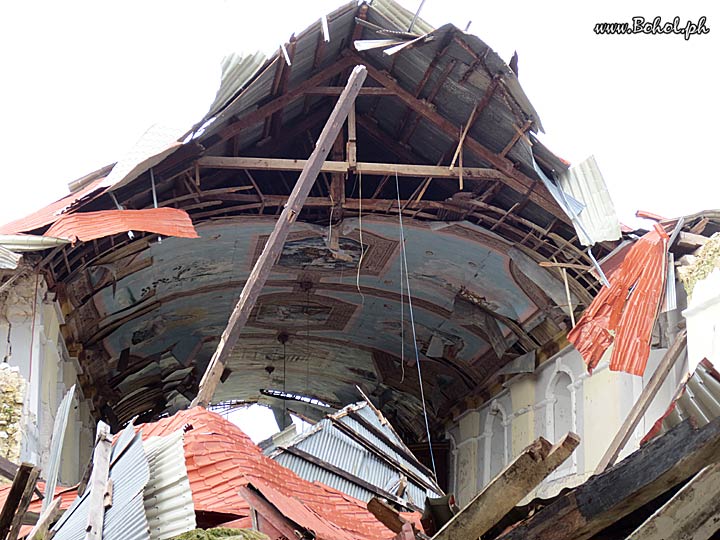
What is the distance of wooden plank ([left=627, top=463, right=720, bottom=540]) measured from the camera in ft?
12.4

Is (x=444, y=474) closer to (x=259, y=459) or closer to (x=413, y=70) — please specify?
(x=413, y=70)

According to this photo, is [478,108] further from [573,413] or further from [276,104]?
[573,413]

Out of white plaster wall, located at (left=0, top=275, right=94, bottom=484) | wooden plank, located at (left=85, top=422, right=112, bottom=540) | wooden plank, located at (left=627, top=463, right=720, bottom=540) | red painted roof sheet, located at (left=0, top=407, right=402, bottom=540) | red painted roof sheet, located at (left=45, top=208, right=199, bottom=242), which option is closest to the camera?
wooden plank, located at (left=627, top=463, right=720, bottom=540)

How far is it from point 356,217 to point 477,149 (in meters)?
2.37

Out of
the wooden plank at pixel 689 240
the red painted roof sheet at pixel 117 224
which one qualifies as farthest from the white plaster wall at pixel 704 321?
the red painted roof sheet at pixel 117 224

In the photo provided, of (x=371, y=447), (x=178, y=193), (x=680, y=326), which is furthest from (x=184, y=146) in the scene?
(x=680, y=326)

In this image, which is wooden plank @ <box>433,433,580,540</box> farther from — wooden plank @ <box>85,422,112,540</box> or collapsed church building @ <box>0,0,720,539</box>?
wooden plank @ <box>85,422,112,540</box>

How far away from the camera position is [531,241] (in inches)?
562

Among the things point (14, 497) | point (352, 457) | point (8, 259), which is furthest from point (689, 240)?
point (14, 497)

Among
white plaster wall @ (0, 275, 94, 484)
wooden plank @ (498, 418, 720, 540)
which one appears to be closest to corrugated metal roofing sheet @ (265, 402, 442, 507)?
white plaster wall @ (0, 275, 94, 484)

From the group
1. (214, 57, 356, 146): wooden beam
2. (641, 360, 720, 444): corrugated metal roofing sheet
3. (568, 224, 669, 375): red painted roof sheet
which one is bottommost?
(641, 360, 720, 444): corrugated metal roofing sheet

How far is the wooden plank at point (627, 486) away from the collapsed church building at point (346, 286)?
2.55 ft

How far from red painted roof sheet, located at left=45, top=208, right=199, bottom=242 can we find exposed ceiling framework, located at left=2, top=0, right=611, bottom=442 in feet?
0.83

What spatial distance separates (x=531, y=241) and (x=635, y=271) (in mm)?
2213
